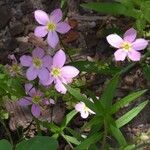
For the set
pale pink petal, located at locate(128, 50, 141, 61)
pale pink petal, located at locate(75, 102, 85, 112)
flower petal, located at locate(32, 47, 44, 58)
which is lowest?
pale pink petal, located at locate(75, 102, 85, 112)

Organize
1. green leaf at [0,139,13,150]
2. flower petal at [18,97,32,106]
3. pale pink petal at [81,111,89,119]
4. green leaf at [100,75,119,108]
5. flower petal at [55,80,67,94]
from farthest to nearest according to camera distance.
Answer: pale pink petal at [81,111,89,119] → flower petal at [18,97,32,106] → flower petal at [55,80,67,94] → green leaf at [100,75,119,108] → green leaf at [0,139,13,150]

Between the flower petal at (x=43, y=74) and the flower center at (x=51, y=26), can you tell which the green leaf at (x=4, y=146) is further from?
the flower center at (x=51, y=26)

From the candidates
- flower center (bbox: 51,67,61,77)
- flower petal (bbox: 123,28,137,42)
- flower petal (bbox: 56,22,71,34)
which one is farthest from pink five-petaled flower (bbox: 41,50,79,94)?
flower petal (bbox: 123,28,137,42)

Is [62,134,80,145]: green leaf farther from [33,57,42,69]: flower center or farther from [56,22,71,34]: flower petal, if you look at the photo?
[56,22,71,34]: flower petal

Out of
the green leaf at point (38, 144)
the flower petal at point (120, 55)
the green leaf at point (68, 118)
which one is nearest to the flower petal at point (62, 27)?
the flower petal at point (120, 55)

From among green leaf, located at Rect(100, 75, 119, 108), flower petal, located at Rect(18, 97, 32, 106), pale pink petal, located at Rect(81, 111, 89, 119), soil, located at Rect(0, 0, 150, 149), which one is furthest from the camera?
soil, located at Rect(0, 0, 150, 149)

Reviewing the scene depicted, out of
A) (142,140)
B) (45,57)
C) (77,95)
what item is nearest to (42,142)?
(77,95)

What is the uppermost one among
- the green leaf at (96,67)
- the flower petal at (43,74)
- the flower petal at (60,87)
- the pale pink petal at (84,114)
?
the flower petal at (43,74)
